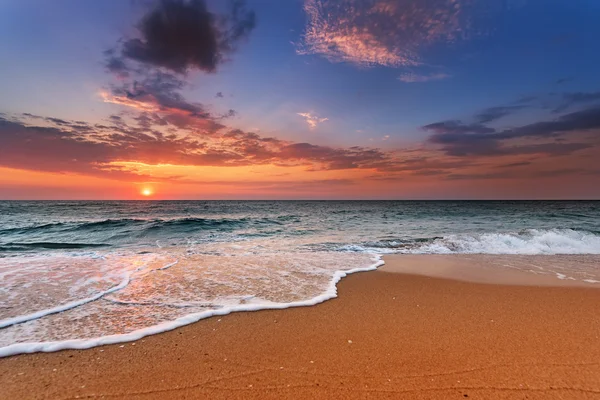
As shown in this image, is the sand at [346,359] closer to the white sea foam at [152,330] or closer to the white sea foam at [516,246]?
the white sea foam at [152,330]

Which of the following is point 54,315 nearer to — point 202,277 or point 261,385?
point 202,277

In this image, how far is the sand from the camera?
2783 mm

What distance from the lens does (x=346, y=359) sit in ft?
10.8

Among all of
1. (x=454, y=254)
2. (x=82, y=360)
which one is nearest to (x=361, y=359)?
(x=82, y=360)

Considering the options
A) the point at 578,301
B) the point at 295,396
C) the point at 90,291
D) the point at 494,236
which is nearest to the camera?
the point at 295,396

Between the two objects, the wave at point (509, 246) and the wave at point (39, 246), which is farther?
the wave at point (39, 246)

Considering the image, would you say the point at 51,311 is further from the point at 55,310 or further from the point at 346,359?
the point at 346,359

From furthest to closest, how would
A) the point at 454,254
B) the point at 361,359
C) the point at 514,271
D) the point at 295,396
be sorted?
the point at 454,254, the point at 514,271, the point at 361,359, the point at 295,396

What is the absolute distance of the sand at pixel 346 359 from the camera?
9.13ft

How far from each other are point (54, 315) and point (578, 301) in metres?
8.65

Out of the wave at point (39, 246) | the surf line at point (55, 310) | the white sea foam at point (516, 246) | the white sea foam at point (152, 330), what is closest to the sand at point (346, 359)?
the white sea foam at point (152, 330)

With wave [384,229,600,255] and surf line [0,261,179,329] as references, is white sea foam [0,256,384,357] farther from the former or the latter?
wave [384,229,600,255]

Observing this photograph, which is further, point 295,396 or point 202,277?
point 202,277

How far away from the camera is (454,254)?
10562mm
